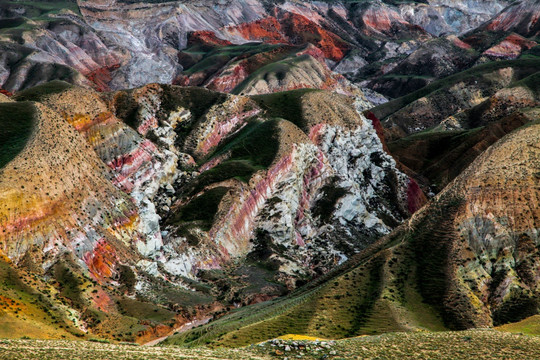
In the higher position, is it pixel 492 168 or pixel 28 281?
pixel 492 168

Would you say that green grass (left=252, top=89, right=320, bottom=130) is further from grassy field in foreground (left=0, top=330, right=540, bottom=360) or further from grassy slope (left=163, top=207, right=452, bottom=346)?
grassy field in foreground (left=0, top=330, right=540, bottom=360)

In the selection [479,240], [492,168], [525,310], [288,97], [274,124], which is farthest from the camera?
[288,97]

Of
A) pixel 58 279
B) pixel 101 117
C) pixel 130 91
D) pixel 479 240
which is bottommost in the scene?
pixel 58 279

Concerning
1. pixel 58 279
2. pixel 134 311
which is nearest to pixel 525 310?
pixel 134 311

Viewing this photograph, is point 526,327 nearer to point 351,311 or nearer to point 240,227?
point 351,311

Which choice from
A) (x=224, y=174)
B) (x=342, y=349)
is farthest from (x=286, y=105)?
(x=342, y=349)

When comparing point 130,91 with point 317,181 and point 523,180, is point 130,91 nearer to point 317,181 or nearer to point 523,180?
point 317,181

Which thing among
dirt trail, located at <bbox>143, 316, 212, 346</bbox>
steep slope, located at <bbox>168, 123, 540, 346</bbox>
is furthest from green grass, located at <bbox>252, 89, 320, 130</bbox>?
dirt trail, located at <bbox>143, 316, 212, 346</bbox>
